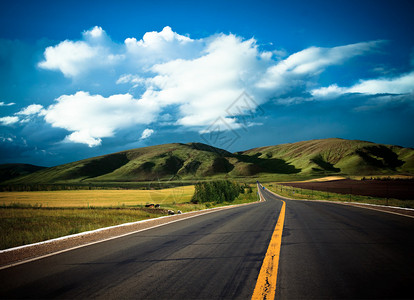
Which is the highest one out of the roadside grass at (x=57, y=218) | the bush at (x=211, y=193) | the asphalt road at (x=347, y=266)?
the asphalt road at (x=347, y=266)

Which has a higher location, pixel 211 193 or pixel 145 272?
pixel 145 272

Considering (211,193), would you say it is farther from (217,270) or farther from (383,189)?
(217,270)

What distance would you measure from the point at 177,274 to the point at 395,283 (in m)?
3.54

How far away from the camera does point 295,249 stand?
5.87m

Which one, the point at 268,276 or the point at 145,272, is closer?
the point at 268,276

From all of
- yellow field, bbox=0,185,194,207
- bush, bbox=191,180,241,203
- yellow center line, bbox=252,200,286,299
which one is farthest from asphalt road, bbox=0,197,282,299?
bush, bbox=191,180,241,203

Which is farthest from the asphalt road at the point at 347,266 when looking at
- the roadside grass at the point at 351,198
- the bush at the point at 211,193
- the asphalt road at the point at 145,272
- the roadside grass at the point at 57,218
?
the bush at the point at 211,193

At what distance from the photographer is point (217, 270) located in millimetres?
4445

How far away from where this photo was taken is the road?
139 inches

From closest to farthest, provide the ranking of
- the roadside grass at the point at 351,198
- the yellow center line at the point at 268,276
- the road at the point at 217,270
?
1. the yellow center line at the point at 268,276
2. the road at the point at 217,270
3. the roadside grass at the point at 351,198

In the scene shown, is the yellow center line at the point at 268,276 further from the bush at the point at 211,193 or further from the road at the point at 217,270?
the bush at the point at 211,193

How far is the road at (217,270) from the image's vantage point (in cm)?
354

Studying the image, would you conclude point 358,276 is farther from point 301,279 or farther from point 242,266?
point 242,266

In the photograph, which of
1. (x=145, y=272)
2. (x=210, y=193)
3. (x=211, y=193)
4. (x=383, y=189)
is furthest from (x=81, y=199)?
(x=383, y=189)
